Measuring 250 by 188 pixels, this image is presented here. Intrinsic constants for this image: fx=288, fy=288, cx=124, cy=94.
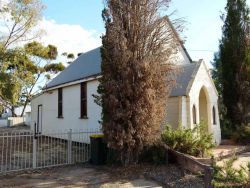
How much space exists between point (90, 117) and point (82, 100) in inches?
62.1

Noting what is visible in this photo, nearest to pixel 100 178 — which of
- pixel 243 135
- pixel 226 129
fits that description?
pixel 243 135

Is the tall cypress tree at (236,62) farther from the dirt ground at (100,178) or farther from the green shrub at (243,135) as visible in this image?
the dirt ground at (100,178)

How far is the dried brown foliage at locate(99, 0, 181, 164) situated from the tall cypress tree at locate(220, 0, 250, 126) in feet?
29.4

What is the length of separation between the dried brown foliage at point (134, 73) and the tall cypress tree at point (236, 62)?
8.97 m

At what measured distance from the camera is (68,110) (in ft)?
66.0

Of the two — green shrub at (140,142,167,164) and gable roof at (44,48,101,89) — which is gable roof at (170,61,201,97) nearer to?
green shrub at (140,142,167,164)

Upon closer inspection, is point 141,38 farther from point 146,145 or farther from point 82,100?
point 82,100

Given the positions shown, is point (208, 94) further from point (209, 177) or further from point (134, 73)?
point (209, 177)

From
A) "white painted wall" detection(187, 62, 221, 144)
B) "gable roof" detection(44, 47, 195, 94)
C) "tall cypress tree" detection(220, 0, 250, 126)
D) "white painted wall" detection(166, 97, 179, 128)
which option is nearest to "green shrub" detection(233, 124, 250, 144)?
"white painted wall" detection(187, 62, 221, 144)

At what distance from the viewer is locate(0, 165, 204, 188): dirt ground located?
8.87 meters

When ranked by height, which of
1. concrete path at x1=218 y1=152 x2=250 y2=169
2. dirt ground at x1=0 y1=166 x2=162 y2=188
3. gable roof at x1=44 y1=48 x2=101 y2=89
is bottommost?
dirt ground at x1=0 y1=166 x2=162 y2=188

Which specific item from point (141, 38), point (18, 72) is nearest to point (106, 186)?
point (141, 38)

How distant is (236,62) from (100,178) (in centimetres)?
1354

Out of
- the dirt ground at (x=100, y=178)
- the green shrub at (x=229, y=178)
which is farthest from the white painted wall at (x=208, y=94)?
the green shrub at (x=229, y=178)
